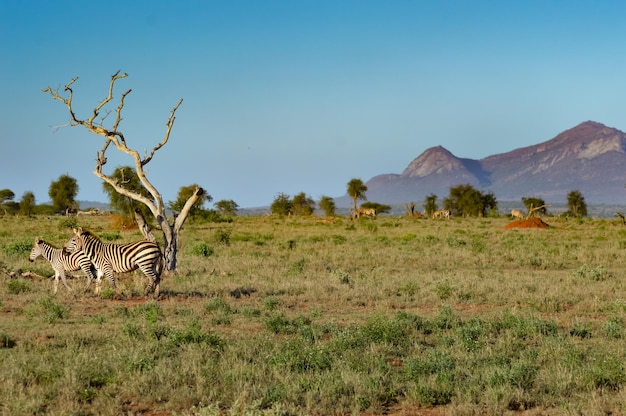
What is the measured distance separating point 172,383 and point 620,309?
30.6 ft

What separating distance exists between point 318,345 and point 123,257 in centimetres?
721

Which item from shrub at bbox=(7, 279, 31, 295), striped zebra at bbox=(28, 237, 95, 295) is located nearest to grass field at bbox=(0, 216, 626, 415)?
shrub at bbox=(7, 279, 31, 295)

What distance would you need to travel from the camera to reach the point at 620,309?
13422mm

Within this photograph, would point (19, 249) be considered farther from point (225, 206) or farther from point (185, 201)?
point (225, 206)

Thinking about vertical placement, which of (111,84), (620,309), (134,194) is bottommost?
(620,309)

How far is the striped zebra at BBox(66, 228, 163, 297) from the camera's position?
15453 millimetres

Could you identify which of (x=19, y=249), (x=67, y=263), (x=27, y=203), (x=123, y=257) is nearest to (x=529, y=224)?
(x=19, y=249)

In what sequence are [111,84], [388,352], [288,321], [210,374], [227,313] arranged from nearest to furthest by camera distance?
1. [210,374]
2. [388,352]
3. [288,321]
4. [227,313]
5. [111,84]

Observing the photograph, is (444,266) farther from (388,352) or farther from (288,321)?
(388,352)

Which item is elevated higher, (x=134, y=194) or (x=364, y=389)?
(x=134, y=194)

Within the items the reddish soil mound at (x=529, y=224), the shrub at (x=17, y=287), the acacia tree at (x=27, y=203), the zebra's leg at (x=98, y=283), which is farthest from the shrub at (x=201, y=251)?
the acacia tree at (x=27, y=203)


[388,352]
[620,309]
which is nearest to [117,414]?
[388,352]

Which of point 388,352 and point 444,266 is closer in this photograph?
point 388,352

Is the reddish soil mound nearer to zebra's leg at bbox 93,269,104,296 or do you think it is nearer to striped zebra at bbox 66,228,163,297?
striped zebra at bbox 66,228,163,297
